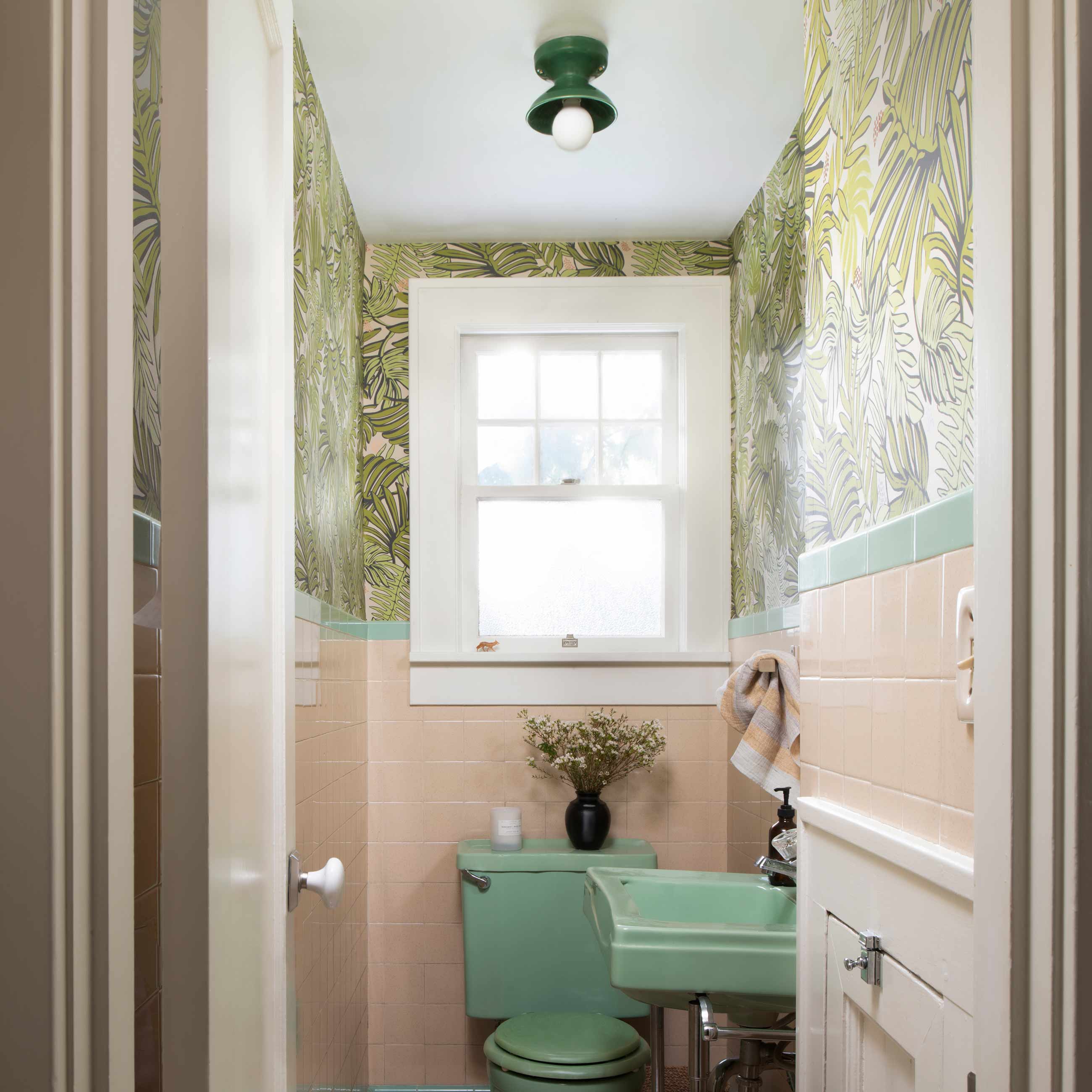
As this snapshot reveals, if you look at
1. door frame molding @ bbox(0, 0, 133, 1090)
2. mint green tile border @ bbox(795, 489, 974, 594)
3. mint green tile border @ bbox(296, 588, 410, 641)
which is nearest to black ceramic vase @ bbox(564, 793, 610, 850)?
Result: mint green tile border @ bbox(296, 588, 410, 641)

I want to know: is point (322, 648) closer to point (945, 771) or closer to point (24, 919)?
point (945, 771)

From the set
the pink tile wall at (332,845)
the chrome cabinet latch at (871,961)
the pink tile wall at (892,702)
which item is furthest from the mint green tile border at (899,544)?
the pink tile wall at (332,845)

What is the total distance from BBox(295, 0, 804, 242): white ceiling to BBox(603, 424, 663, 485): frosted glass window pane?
60cm

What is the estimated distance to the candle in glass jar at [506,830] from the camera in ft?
9.86

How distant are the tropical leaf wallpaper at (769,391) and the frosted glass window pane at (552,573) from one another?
363 millimetres

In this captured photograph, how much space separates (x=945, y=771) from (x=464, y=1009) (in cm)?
237

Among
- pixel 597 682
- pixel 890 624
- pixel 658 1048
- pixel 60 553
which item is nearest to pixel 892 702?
pixel 890 624

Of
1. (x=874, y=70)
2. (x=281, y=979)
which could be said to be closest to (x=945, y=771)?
(x=281, y=979)

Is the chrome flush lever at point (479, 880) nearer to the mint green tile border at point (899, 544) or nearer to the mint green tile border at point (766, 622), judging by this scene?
the mint green tile border at point (766, 622)

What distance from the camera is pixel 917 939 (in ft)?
3.84

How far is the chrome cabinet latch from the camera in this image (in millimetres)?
1280

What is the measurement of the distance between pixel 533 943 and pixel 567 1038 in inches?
15.1

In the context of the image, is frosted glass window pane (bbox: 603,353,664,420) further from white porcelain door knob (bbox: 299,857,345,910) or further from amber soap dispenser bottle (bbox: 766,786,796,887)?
white porcelain door knob (bbox: 299,857,345,910)

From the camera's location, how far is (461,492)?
3.28 metres
